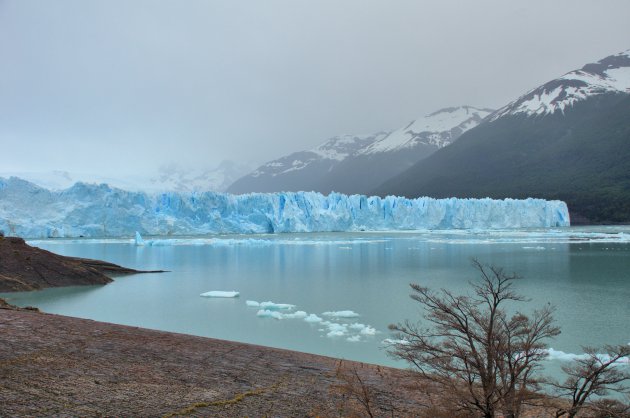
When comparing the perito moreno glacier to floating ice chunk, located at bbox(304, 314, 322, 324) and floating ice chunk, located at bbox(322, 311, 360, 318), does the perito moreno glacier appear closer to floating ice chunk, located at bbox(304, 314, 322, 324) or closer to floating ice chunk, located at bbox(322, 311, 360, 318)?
floating ice chunk, located at bbox(322, 311, 360, 318)

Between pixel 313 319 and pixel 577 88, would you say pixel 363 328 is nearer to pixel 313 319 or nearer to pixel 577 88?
pixel 313 319

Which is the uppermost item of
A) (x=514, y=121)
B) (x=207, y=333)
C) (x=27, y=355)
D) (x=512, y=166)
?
(x=514, y=121)

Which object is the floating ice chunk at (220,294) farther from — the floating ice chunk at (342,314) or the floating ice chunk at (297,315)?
the floating ice chunk at (342,314)

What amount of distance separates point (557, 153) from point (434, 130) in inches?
3294

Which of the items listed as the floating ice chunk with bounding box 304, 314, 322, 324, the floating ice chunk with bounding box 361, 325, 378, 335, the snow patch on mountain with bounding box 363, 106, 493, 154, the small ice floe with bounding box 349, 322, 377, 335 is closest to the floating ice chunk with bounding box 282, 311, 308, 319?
the floating ice chunk with bounding box 304, 314, 322, 324

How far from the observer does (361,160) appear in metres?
131

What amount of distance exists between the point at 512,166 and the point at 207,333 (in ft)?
226

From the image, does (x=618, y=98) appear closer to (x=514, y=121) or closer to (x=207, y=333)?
(x=514, y=121)

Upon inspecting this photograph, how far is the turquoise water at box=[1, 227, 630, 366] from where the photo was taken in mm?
8156

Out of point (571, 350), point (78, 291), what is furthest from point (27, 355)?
point (78, 291)

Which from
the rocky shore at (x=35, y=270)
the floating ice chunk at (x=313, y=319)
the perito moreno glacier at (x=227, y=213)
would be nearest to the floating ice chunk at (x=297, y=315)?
the floating ice chunk at (x=313, y=319)

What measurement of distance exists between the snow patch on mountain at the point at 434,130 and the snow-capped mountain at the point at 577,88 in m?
44.2

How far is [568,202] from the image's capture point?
51.0m

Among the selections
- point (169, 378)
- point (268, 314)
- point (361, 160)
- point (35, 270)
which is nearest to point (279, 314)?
point (268, 314)
